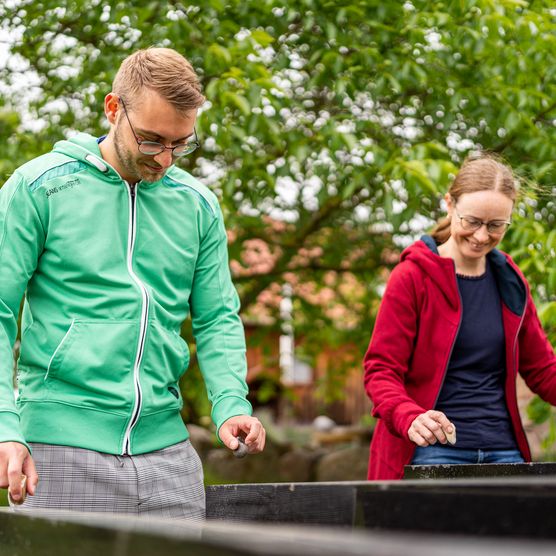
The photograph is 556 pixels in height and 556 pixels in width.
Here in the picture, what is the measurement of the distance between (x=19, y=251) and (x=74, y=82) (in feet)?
10.9

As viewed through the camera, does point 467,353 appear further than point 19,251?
Yes

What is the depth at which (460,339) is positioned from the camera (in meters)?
3.11

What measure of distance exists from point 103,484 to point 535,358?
1701mm

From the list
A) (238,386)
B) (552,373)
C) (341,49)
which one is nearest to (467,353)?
(552,373)

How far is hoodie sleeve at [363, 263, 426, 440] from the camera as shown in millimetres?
2910

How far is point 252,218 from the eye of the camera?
575 centimetres

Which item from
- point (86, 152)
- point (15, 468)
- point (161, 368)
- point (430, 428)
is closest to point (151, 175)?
point (86, 152)

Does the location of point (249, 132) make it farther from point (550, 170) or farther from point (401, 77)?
point (550, 170)

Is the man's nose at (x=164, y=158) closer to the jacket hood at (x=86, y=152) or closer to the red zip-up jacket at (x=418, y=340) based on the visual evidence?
the jacket hood at (x=86, y=152)

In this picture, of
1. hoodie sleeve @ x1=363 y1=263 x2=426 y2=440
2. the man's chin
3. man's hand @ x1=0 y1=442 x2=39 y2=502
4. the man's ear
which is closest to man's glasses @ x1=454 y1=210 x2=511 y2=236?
hoodie sleeve @ x1=363 y1=263 x2=426 y2=440

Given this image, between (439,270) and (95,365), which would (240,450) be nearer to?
(95,365)

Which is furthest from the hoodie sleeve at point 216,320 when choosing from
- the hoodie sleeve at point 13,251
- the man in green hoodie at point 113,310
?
the hoodie sleeve at point 13,251

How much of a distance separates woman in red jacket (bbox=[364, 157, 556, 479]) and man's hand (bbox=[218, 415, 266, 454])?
0.63 meters

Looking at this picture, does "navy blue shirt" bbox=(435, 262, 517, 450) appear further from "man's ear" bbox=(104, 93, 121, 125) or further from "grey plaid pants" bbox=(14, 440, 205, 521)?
"man's ear" bbox=(104, 93, 121, 125)
